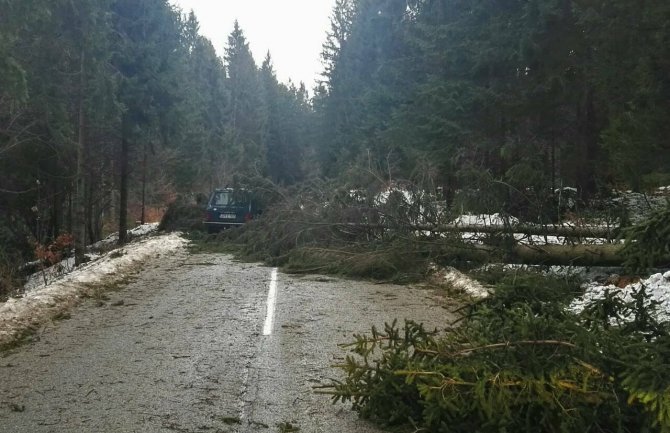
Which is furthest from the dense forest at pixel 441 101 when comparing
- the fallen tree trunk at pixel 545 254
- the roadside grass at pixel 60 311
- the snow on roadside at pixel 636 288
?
the roadside grass at pixel 60 311

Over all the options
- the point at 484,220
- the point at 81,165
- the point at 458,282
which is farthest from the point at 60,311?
the point at 81,165

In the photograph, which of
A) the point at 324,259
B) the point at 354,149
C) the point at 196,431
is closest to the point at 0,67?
the point at 324,259

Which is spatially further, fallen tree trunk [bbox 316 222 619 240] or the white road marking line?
fallen tree trunk [bbox 316 222 619 240]

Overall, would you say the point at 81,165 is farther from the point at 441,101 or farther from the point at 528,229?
the point at 528,229

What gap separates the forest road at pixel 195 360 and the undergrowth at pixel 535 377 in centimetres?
62

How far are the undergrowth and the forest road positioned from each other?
617mm

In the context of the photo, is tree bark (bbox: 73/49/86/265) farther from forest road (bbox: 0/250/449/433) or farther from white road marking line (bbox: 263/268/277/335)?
forest road (bbox: 0/250/449/433)

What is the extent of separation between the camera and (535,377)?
3.92 meters

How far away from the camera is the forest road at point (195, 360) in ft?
15.1

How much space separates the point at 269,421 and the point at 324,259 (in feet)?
31.2

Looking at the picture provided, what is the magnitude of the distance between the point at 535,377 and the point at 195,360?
143 inches

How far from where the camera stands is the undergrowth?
3.64 meters

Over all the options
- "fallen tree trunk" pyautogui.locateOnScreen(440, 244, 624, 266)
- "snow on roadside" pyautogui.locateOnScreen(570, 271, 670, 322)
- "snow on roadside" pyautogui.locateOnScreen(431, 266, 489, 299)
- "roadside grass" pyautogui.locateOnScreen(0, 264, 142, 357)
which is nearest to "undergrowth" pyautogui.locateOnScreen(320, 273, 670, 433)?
"snow on roadside" pyautogui.locateOnScreen(570, 271, 670, 322)

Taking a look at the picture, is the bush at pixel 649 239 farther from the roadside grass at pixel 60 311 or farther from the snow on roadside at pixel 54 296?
the snow on roadside at pixel 54 296
